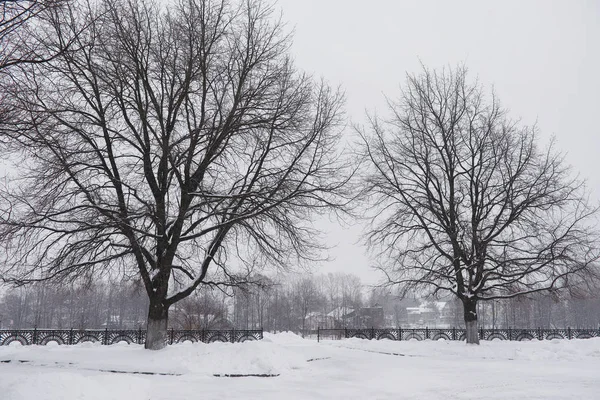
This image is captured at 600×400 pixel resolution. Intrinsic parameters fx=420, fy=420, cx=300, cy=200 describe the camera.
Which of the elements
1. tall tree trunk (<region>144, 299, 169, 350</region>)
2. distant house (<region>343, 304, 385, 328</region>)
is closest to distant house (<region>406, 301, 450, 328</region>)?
distant house (<region>343, 304, 385, 328</region>)

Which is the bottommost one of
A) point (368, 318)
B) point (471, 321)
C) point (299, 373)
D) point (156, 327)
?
point (368, 318)

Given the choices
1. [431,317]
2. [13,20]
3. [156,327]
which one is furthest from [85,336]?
[431,317]

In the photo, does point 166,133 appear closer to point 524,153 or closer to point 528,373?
point 528,373

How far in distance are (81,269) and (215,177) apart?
597 cm

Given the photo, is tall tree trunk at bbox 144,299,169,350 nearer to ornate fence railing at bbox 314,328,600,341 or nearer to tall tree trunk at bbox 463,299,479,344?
ornate fence railing at bbox 314,328,600,341

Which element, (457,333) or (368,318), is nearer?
(457,333)

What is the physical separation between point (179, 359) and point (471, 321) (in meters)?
14.6

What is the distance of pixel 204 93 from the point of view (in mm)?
15625

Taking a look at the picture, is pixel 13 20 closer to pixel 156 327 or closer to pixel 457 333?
pixel 156 327

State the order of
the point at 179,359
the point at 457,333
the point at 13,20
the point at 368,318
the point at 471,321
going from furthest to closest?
the point at 368,318 < the point at 457,333 < the point at 471,321 < the point at 179,359 < the point at 13,20

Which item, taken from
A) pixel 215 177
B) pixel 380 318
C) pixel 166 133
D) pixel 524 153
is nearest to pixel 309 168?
pixel 215 177

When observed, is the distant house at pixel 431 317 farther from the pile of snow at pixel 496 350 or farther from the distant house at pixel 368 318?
the pile of snow at pixel 496 350

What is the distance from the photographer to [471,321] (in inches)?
815

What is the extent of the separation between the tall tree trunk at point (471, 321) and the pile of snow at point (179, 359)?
10147mm
